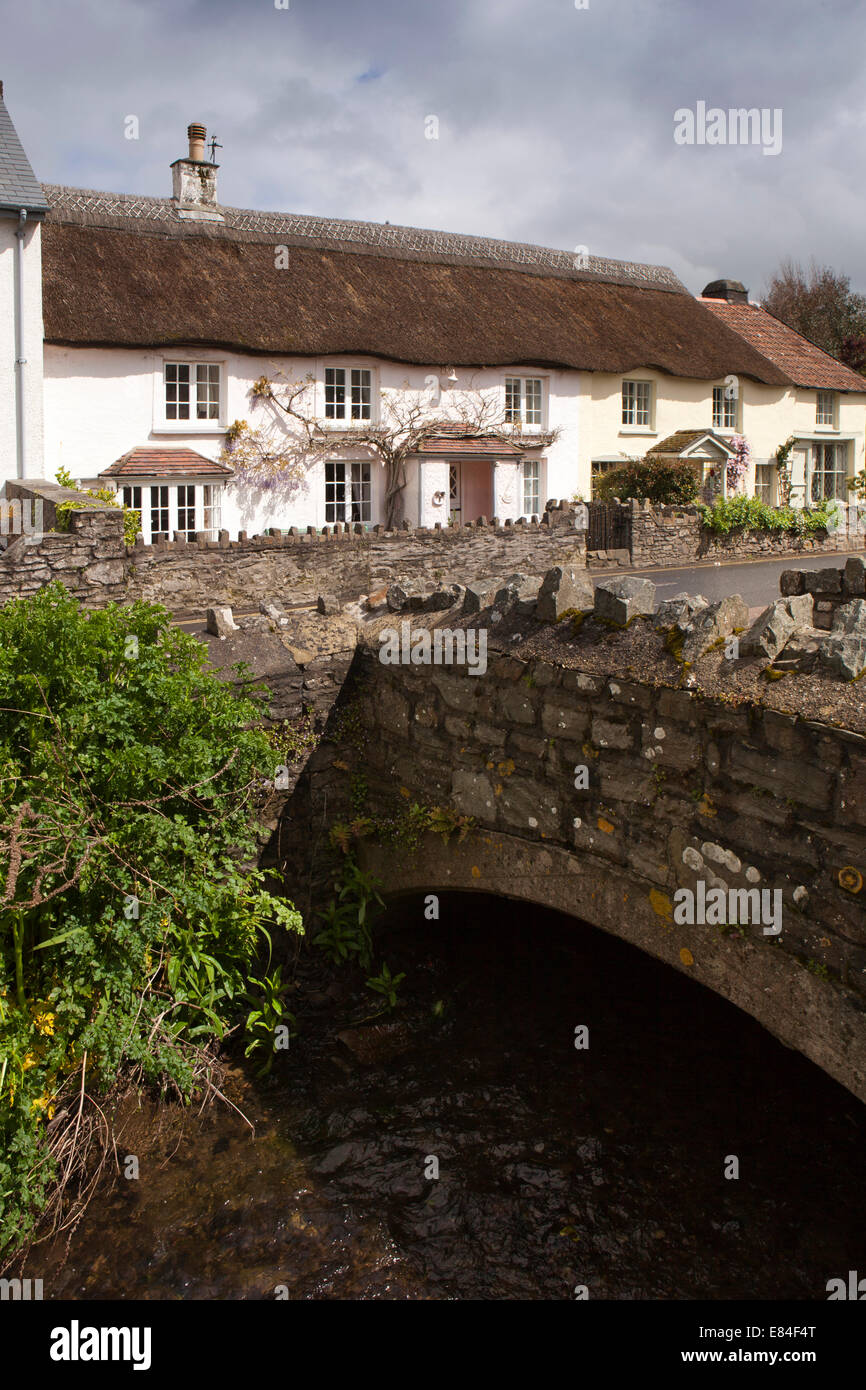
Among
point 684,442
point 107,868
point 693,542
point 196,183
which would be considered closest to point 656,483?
point 684,442

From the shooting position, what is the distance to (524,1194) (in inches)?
229

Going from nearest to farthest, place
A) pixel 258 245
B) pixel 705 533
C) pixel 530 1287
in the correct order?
pixel 530 1287, pixel 705 533, pixel 258 245

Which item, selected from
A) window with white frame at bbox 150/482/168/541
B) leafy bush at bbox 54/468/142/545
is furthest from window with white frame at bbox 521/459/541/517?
leafy bush at bbox 54/468/142/545

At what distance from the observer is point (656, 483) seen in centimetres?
2389

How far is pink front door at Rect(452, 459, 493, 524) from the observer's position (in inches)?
987

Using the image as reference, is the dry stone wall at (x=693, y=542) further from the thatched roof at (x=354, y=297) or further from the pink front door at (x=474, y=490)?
the thatched roof at (x=354, y=297)

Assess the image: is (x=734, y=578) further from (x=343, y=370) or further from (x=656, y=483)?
(x=343, y=370)

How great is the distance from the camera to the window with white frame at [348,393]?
74.9 ft

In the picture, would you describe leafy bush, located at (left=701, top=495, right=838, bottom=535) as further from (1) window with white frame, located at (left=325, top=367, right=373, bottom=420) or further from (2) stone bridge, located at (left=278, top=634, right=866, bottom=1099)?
(2) stone bridge, located at (left=278, top=634, right=866, bottom=1099)

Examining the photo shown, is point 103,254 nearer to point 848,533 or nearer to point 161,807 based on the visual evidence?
point 848,533

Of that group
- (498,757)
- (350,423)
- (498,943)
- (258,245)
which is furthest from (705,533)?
(498,757)

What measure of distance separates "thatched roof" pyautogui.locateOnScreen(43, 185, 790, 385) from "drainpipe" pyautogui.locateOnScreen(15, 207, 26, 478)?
1.60 m

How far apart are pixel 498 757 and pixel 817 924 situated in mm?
2235

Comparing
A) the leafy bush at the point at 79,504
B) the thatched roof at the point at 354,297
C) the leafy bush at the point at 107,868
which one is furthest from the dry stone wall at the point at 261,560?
the thatched roof at the point at 354,297
